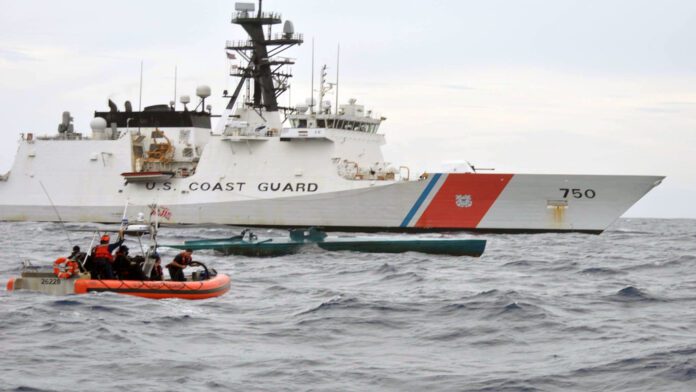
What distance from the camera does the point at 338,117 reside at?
41.5m

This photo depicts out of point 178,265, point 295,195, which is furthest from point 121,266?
point 295,195

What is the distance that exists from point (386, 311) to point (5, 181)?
33.2 m

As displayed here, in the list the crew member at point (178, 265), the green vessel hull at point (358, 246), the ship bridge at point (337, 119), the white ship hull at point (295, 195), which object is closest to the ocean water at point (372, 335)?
the crew member at point (178, 265)

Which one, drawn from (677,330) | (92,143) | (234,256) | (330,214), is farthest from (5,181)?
(677,330)

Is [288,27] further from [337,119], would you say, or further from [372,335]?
[372,335]

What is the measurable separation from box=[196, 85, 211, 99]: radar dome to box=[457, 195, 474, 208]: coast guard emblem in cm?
1301

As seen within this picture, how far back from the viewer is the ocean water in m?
11.5

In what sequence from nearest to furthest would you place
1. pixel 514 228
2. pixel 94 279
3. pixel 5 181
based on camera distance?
pixel 94 279
pixel 514 228
pixel 5 181

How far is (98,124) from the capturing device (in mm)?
44281

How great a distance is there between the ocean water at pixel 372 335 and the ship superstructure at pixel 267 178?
15815mm

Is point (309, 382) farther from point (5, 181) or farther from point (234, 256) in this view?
point (5, 181)

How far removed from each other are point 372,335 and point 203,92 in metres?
32.2

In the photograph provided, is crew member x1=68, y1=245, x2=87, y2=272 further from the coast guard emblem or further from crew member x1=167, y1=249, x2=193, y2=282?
the coast guard emblem

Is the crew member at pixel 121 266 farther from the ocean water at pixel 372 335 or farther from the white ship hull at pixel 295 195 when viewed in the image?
the white ship hull at pixel 295 195
